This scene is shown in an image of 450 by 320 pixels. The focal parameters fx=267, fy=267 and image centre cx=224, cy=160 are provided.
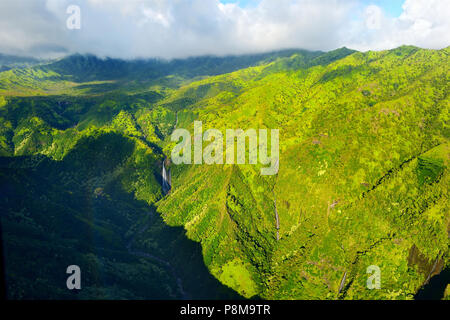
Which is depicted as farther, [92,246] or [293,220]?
[293,220]

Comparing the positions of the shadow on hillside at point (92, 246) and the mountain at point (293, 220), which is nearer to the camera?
the shadow on hillside at point (92, 246)

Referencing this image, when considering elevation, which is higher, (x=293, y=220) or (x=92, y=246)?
(x=293, y=220)

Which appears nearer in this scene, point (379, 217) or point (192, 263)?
point (379, 217)

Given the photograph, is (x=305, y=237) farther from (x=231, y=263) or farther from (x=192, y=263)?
(x=192, y=263)

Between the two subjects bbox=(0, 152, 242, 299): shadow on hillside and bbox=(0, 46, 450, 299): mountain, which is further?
bbox=(0, 46, 450, 299): mountain
